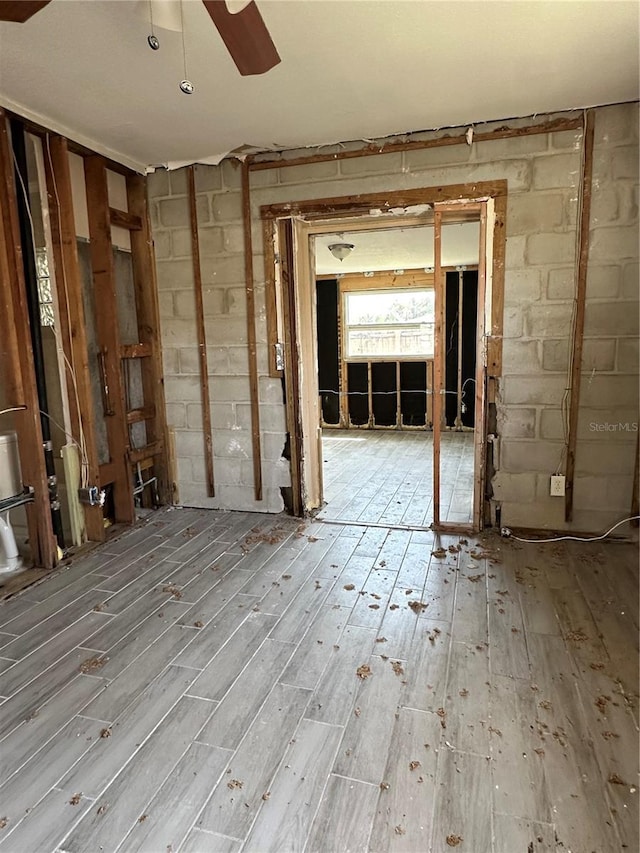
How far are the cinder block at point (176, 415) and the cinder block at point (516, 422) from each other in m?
2.43

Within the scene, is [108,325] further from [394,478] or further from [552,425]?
[552,425]

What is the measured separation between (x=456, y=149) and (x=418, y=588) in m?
2.73

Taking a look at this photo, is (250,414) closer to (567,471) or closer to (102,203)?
(102,203)

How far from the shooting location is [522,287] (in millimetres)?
3240

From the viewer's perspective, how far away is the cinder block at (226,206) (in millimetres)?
3693

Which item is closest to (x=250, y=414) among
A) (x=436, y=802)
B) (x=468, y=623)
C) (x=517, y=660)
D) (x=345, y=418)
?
(x=468, y=623)

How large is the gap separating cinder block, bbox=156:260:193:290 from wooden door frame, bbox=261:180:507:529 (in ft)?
2.15

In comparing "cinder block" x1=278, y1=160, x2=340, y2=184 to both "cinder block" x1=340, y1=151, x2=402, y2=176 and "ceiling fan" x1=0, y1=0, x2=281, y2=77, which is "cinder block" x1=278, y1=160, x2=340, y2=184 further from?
"ceiling fan" x1=0, y1=0, x2=281, y2=77

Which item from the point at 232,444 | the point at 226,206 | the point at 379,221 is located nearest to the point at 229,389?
the point at 232,444

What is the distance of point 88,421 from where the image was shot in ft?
11.1

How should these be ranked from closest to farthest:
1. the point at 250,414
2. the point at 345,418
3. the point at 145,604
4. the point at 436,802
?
the point at 436,802, the point at 145,604, the point at 250,414, the point at 345,418

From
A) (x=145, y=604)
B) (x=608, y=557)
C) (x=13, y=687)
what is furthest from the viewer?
(x=608, y=557)

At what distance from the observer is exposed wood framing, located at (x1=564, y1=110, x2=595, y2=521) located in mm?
3010

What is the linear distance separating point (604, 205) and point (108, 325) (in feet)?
10.9
